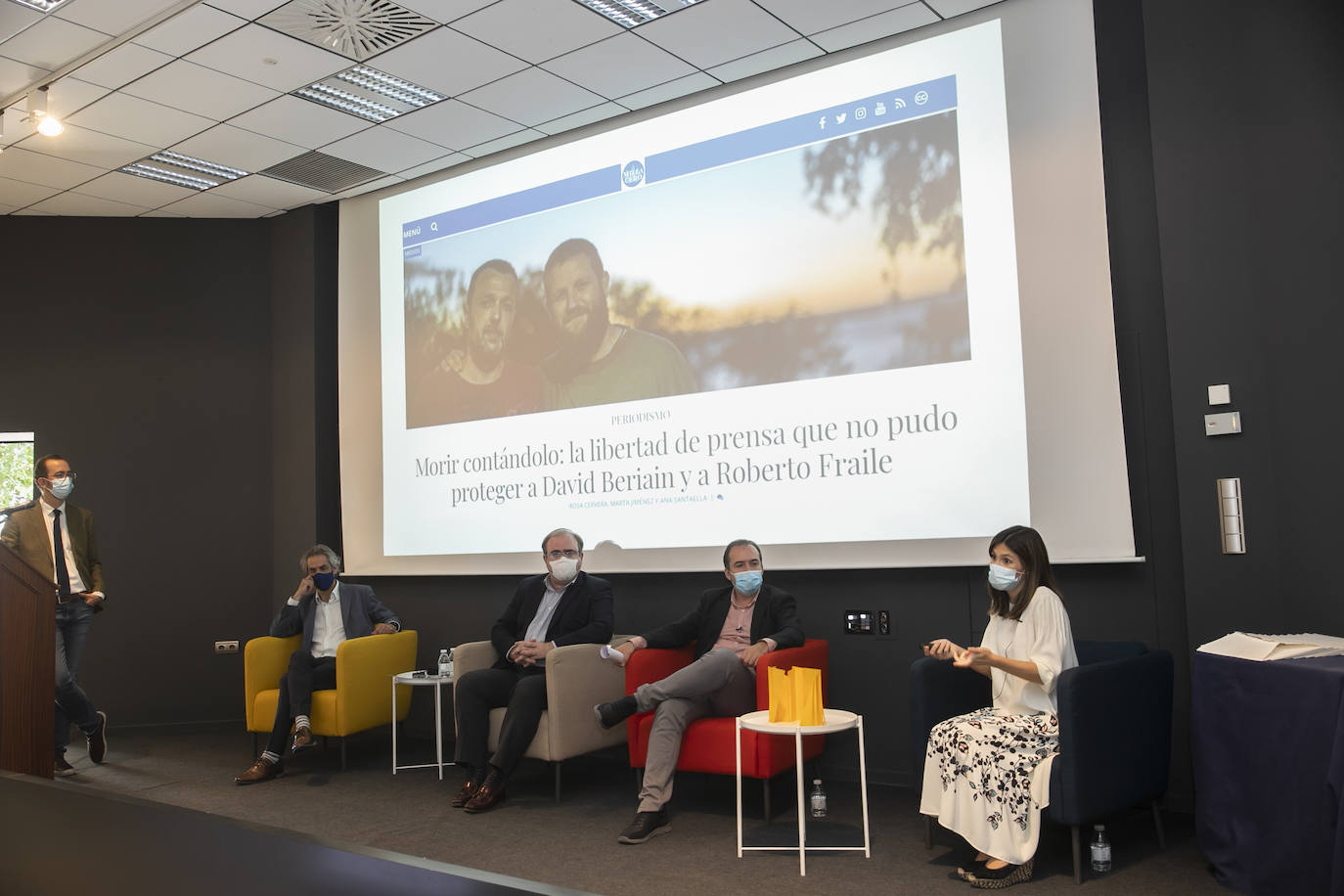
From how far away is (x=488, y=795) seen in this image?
13.8 feet

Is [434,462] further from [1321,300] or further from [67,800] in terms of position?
[1321,300]

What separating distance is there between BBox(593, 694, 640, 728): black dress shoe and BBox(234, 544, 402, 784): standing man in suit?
5.31ft

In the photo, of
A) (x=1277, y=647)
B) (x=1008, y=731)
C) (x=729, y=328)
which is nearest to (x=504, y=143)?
(x=729, y=328)

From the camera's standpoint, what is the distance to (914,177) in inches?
172

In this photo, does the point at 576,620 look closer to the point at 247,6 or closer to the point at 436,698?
the point at 436,698

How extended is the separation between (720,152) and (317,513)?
3445 millimetres

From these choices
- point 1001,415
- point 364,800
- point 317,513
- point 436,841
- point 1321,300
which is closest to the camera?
point 1321,300

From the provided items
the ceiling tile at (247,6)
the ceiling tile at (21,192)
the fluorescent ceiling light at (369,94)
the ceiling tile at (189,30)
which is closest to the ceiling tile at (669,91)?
the fluorescent ceiling light at (369,94)

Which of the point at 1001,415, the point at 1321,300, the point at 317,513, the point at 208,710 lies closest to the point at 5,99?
the point at 317,513

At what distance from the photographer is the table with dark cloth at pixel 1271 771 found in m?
2.59

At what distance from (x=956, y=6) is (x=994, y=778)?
10.2 feet

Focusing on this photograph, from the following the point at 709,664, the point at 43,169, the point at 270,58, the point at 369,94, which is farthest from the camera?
the point at 43,169

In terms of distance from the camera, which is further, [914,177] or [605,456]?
[605,456]

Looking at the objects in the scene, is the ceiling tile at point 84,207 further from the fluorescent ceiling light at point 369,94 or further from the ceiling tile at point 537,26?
the ceiling tile at point 537,26
